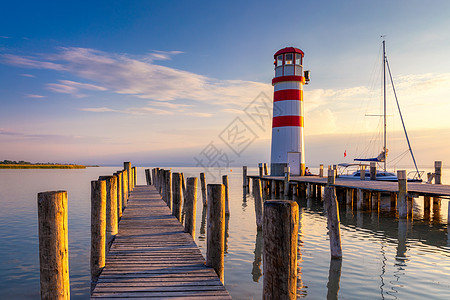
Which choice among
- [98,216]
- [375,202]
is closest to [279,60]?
[375,202]

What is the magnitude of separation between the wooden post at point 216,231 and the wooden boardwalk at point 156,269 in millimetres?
182

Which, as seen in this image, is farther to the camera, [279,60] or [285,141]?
[279,60]

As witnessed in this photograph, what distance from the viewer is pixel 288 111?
88.1 ft

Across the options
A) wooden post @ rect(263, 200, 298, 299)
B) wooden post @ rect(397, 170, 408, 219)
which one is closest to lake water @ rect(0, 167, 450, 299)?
wooden post @ rect(397, 170, 408, 219)

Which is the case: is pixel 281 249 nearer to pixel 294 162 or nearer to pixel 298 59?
pixel 294 162

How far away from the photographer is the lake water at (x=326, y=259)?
7.25 m

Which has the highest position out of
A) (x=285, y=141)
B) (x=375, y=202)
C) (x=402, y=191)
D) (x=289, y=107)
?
(x=289, y=107)

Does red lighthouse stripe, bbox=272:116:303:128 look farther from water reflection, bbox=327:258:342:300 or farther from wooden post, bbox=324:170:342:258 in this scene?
water reflection, bbox=327:258:342:300

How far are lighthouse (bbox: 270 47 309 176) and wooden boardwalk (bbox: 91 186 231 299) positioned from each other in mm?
19826

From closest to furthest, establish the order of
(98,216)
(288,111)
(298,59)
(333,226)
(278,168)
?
(98,216) → (333,226) → (288,111) → (298,59) → (278,168)

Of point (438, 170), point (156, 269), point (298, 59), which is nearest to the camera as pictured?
point (156, 269)

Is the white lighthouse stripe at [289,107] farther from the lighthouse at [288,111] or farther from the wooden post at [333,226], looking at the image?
the wooden post at [333,226]

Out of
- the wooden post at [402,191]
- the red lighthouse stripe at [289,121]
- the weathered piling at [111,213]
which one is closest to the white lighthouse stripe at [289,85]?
the red lighthouse stripe at [289,121]

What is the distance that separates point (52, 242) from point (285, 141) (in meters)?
24.5
